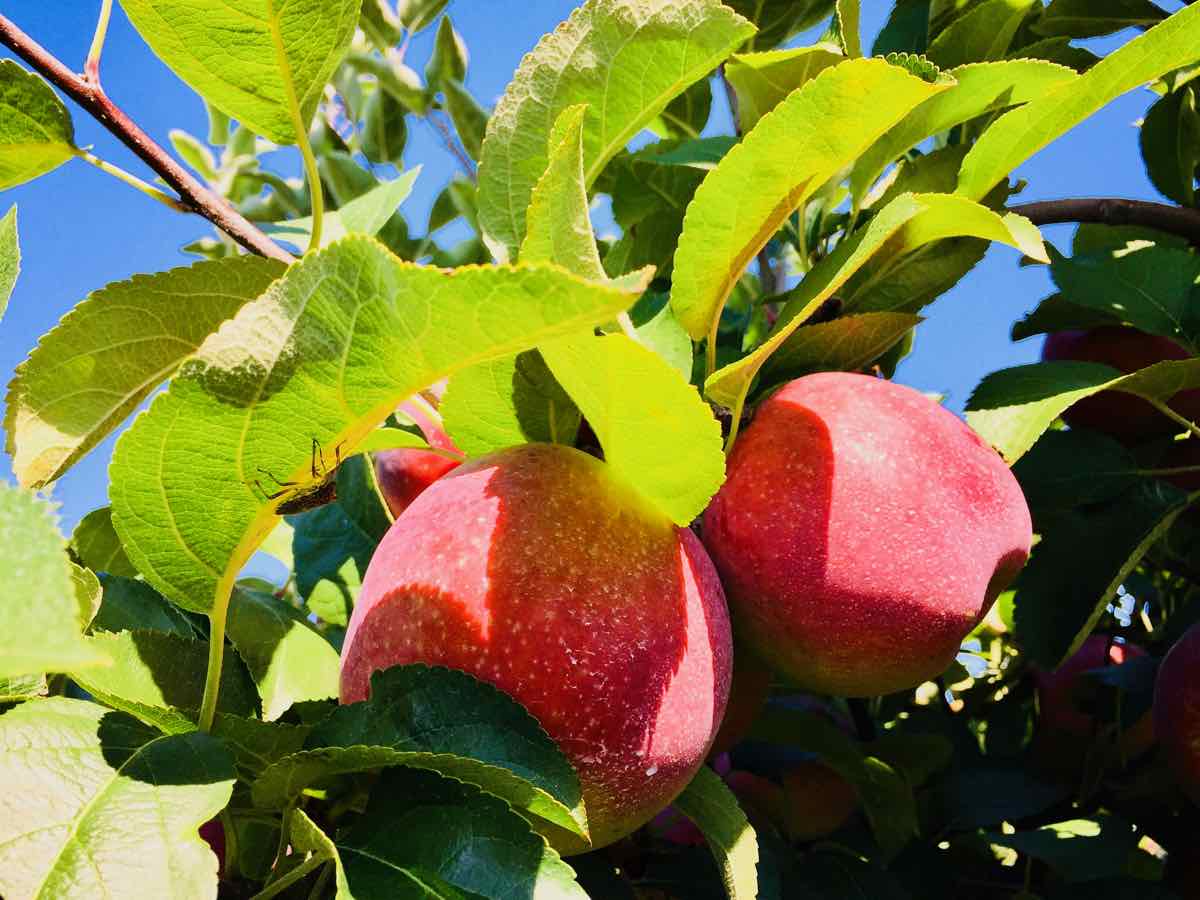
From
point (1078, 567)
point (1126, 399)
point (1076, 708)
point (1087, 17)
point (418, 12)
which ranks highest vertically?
point (418, 12)

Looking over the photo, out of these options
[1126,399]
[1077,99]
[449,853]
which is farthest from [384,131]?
[449,853]

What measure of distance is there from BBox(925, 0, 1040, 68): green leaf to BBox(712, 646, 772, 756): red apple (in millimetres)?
665

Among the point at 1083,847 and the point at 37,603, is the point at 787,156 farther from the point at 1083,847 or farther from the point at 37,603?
the point at 1083,847

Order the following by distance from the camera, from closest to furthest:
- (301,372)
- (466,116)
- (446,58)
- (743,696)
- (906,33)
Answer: (301,372), (743,696), (906,33), (466,116), (446,58)

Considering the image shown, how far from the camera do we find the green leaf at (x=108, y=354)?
2.39 feet

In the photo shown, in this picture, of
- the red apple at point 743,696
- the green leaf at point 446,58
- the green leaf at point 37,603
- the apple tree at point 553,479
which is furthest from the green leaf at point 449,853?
the green leaf at point 446,58

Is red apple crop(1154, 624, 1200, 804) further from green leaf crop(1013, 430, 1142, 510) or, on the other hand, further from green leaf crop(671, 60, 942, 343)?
green leaf crop(671, 60, 942, 343)

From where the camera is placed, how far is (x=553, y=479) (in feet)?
2.31

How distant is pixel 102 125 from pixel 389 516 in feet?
1.49

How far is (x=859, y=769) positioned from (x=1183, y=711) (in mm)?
362

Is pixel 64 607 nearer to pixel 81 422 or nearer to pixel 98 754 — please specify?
pixel 98 754

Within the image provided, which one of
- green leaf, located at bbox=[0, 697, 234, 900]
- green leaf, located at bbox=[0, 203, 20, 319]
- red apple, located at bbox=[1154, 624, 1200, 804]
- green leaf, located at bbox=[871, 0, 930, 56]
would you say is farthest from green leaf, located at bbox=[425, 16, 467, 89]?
green leaf, located at bbox=[0, 697, 234, 900]

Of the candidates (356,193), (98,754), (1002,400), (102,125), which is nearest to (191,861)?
(98,754)

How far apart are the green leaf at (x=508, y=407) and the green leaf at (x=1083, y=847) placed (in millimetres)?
882
